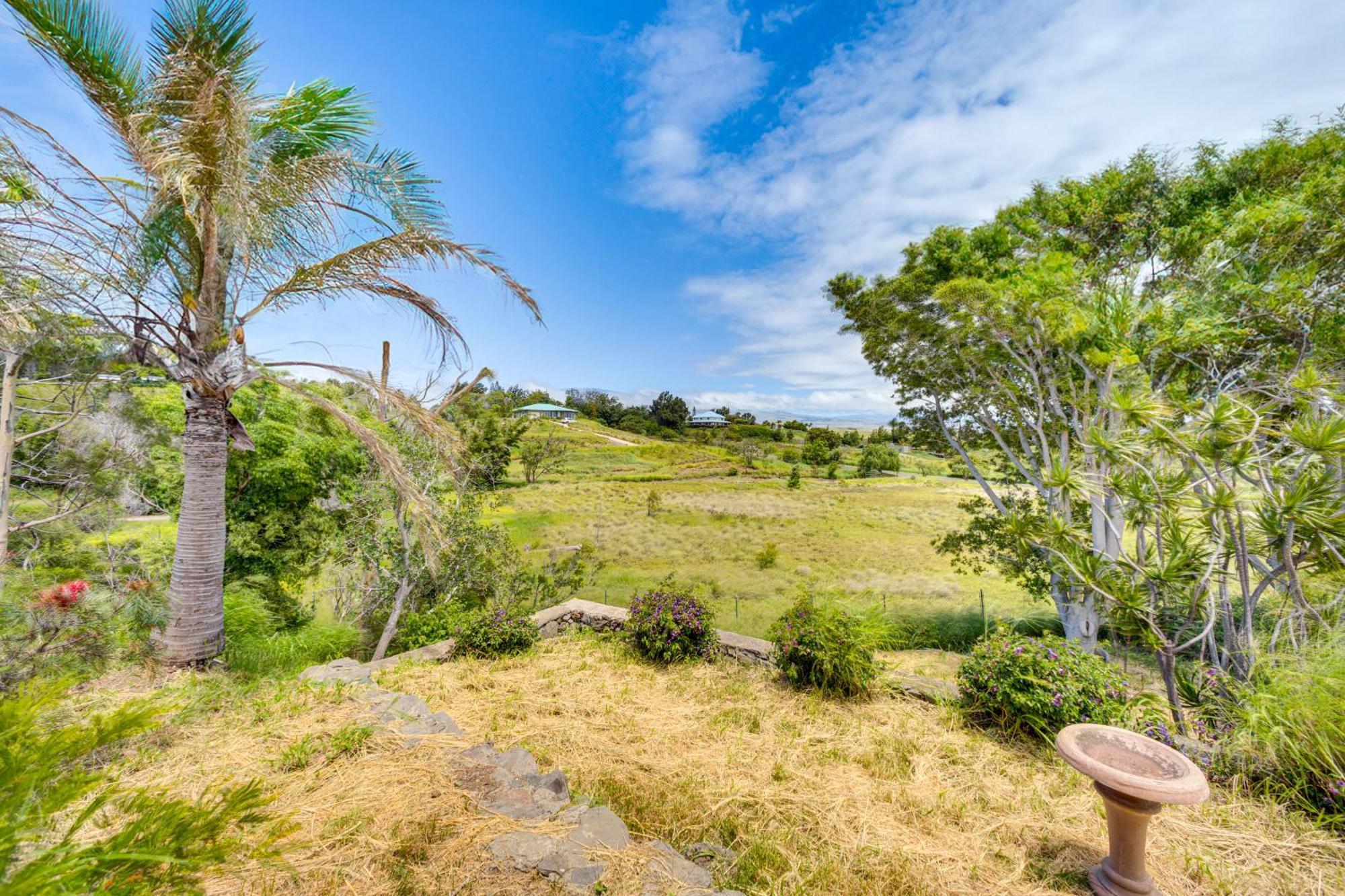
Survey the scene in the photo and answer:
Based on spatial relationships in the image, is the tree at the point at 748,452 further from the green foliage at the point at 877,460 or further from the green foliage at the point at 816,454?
the green foliage at the point at 877,460

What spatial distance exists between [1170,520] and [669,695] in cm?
450

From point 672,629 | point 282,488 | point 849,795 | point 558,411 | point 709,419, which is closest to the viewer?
point 849,795

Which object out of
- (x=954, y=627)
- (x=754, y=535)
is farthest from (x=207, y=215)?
(x=754, y=535)

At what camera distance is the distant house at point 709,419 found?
189 ft

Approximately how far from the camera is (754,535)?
63.7 ft

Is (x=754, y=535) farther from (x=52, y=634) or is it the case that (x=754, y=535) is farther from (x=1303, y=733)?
(x=52, y=634)

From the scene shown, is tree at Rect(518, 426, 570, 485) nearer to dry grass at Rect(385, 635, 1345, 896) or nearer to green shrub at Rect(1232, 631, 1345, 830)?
dry grass at Rect(385, 635, 1345, 896)

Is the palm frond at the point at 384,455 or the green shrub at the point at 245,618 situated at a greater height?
the palm frond at the point at 384,455

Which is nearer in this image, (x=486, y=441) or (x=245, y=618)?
(x=245, y=618)

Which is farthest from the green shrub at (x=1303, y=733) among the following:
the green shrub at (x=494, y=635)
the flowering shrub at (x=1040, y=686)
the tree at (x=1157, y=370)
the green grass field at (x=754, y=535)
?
the green shrub at (x=494, y=635)

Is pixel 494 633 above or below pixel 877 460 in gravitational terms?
below

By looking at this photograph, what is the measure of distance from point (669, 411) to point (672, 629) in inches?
1905

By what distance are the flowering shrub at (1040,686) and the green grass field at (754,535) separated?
7.05ft

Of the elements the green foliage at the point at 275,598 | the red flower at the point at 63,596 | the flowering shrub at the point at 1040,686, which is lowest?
the green foliage at the point at 275,598
